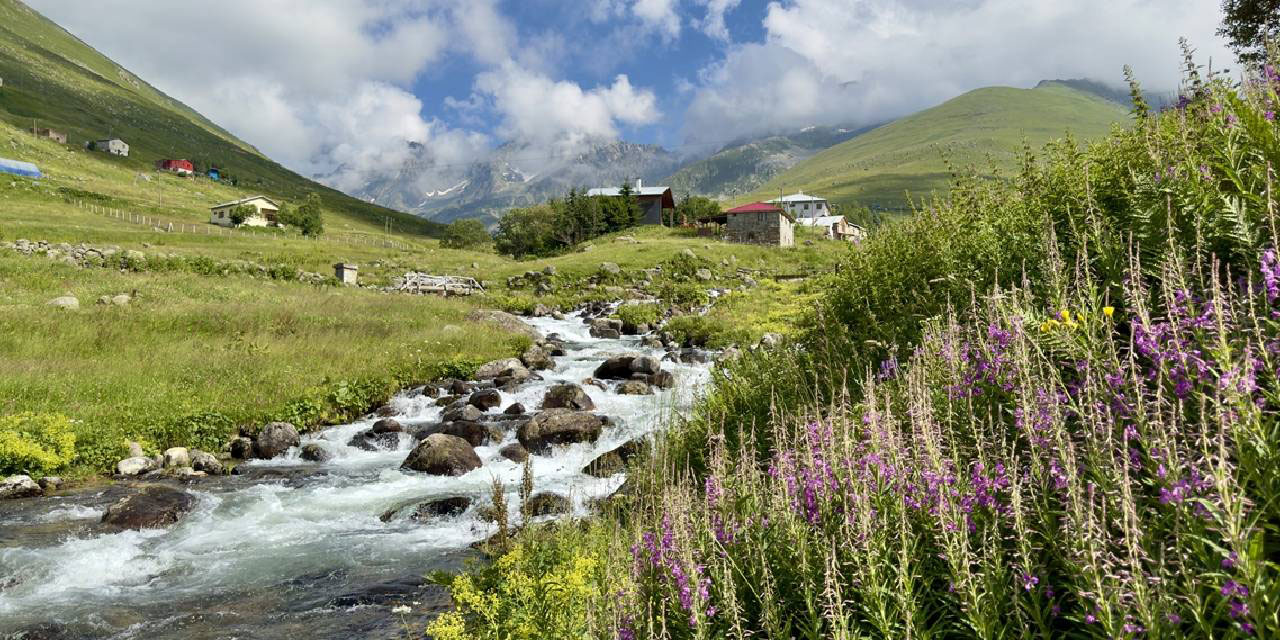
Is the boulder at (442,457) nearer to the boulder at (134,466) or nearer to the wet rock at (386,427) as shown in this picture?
the wet rock at (386,427)

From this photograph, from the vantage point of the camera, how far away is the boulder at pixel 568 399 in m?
18.7

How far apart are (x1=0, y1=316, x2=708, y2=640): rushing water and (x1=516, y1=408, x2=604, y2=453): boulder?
1.55ft

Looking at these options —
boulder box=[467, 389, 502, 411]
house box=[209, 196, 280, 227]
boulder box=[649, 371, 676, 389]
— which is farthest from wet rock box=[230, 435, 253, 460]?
house box=[209, 196, 280, 227]

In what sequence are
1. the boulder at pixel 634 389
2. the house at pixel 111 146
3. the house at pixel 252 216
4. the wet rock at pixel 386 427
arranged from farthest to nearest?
the house at pixel 111 146, the house at pixel 252 216, the boulder at pixel 634 389, the wet rock at pixel 386 427

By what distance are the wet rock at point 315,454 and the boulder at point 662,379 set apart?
965 centimetres

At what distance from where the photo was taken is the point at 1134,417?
3010mm

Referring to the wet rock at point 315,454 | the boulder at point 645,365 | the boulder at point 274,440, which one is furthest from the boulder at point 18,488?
the boulder at point 645,365

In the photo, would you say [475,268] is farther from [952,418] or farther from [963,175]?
[952,418]

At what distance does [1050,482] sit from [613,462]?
10218 mm

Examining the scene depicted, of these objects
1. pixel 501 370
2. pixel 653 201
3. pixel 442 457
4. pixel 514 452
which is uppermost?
pixel 653 201

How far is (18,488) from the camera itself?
1205 centimetres

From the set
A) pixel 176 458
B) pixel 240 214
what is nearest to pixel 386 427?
pixel 176 458

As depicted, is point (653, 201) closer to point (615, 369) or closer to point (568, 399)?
point (615, 369)

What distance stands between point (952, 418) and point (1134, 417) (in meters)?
1.18
